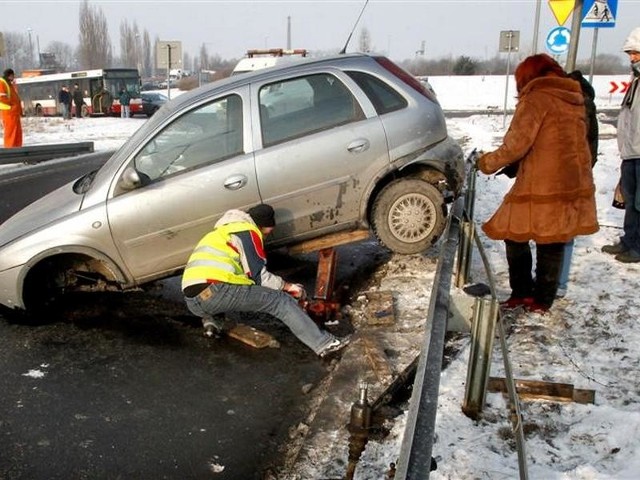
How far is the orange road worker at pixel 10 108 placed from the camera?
14.6 m

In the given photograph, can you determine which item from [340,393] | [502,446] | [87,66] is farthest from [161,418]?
[87,66]

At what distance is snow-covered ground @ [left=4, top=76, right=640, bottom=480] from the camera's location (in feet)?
9.37

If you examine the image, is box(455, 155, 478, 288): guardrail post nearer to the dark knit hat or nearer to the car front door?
the dark knit hat

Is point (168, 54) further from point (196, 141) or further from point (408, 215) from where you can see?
point (408, 215)

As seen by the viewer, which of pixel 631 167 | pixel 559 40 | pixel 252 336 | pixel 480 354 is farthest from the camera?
pixel 559 40

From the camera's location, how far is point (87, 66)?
7394 centimetres

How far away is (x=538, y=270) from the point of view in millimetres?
4520

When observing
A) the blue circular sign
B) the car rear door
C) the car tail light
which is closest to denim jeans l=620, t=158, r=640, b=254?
the car tail light

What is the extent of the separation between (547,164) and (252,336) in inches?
99.2

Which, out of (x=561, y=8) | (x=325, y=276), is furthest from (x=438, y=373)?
(x=561, y=8)

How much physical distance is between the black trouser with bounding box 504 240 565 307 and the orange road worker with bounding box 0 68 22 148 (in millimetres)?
14008

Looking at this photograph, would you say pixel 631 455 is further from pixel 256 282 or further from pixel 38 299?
pixel 38 299

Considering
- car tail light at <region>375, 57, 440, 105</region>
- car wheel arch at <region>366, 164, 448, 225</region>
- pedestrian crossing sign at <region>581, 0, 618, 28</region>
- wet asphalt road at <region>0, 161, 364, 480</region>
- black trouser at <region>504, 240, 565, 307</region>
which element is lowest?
wet asphalt road at <region>0, 161, 364, 480</region>

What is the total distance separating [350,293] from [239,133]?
1.79 metres
